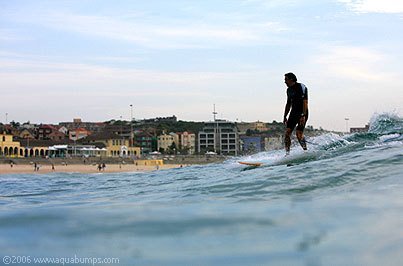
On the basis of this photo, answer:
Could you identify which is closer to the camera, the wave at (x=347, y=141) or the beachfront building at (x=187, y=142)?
the wave at (x=347, y=141)

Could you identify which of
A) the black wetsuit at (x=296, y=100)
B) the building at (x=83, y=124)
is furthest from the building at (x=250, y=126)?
the black wetsuit at (x=296, y=100)

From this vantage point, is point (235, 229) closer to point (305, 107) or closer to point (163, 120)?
point (305, 107)

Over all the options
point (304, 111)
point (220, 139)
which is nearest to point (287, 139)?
point (304, 111)

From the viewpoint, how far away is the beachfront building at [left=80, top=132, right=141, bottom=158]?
338 ft

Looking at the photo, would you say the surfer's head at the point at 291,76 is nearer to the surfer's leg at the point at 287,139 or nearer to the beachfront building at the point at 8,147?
the surfer's leg at the point at 287,139

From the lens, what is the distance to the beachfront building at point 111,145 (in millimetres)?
102875

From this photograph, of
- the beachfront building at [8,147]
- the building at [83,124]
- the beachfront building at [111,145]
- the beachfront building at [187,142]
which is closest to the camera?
the beachfront building at [8,147]

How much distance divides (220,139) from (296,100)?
114m

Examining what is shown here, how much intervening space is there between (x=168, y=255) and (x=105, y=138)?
359 ft

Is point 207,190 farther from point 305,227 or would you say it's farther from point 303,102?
point 303,102

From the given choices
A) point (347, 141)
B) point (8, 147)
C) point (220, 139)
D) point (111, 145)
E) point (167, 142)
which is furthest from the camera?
point (167, 142)

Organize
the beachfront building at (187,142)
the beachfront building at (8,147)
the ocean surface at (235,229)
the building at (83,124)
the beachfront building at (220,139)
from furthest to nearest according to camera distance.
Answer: the building at (83,124), the beachfront building at (187,142), the beachfront building at (220,139), the beachfront building at (8,147), the ocean surface at (235,229)

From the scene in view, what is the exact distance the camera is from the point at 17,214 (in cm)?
393

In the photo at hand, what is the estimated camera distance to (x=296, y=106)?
9555mm
